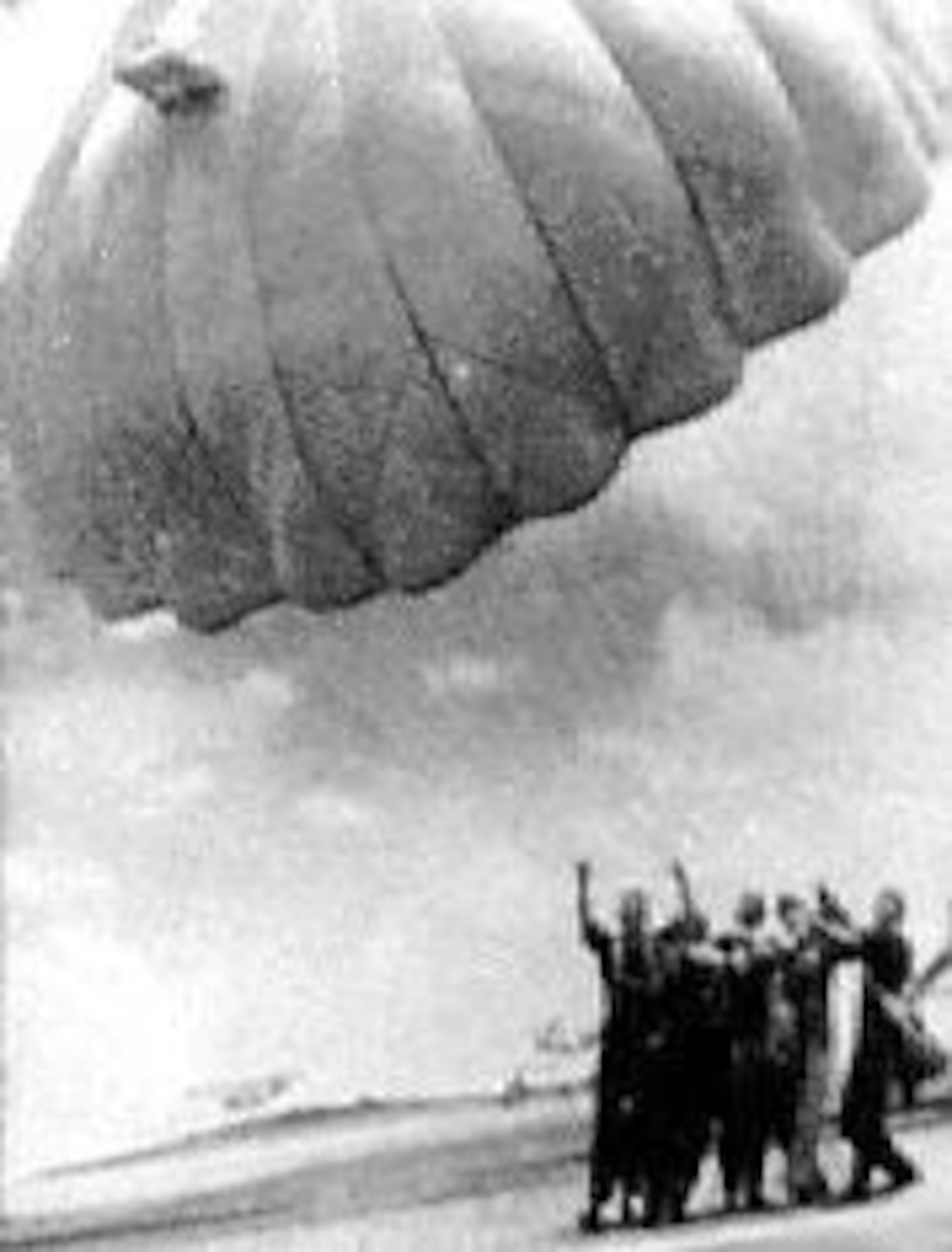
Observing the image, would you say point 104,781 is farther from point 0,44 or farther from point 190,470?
point 0,44

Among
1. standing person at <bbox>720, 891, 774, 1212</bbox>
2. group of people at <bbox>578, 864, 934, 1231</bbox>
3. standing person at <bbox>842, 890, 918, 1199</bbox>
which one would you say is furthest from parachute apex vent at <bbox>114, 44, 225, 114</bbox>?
standing person at <bbox>842, 890, 918, 1199</bbox>

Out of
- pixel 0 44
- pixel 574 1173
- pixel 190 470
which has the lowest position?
pixel 574 1173

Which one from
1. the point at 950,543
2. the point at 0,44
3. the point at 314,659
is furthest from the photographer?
the point at 0,44

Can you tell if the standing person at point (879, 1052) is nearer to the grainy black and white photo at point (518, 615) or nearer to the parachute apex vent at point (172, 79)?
the grainy black and white photo at point (518, 615)

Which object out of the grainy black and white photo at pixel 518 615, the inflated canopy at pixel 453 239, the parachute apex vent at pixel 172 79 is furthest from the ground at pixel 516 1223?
the parachute apex vent at pixel 172 79

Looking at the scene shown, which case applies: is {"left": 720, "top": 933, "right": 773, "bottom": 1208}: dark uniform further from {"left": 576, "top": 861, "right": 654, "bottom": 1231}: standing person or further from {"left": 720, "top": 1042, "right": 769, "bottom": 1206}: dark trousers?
{"left": 576, "top": 861, "right": 654, "bottom": 1231}: standing person

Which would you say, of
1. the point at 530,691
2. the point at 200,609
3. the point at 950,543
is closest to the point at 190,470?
the point at 200,609

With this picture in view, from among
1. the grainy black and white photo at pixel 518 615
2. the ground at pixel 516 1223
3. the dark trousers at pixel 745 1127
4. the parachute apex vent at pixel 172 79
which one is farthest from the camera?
the parachute apex vent at pixel 172 79
